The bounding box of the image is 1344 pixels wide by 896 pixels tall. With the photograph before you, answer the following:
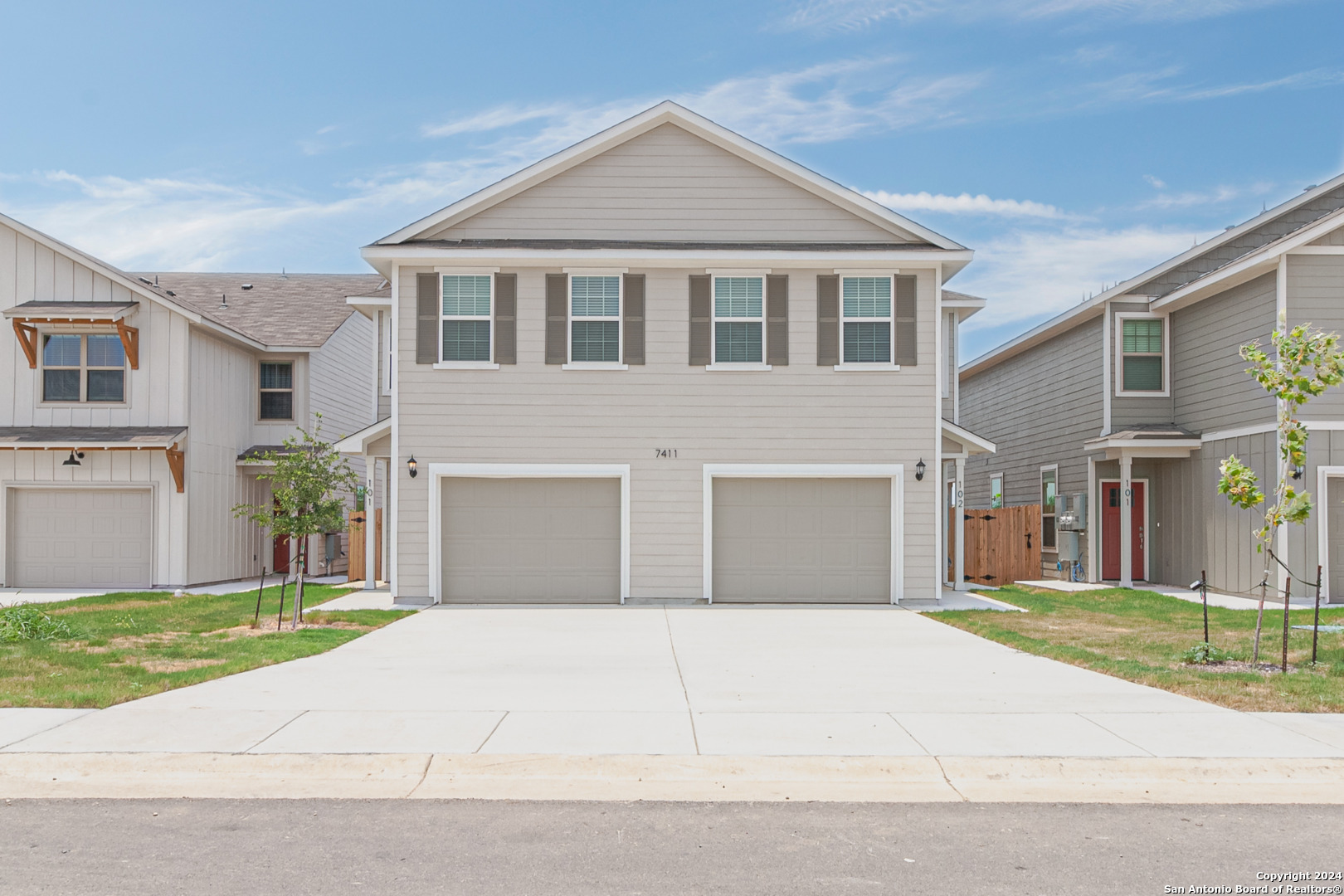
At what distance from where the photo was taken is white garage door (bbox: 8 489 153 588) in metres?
21.3

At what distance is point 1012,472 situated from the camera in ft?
97.4

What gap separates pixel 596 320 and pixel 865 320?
15.1 ft

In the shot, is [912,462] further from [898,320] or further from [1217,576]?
[1217,576]

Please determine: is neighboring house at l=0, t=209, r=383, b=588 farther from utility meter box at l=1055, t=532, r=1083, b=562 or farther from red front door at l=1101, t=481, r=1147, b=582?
red front door at l=1101, t=481, r=1147, b=582

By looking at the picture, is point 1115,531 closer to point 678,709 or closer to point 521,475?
point 521,475

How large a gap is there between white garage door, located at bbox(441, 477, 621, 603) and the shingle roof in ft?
20.4

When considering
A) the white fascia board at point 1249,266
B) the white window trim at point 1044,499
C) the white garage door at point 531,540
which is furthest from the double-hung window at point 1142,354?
the white garage door at point 531,540

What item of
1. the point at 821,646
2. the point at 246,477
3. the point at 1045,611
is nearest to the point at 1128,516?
the point at 1045,611

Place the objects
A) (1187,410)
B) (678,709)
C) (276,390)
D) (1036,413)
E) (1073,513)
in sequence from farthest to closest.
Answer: (1036,413), (276,390), (1073,513), (1187,410), (678,709)

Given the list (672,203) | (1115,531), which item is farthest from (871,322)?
(1115,531)

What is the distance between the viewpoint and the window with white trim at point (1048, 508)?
2616cm

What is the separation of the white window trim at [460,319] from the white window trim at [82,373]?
24.5 ft

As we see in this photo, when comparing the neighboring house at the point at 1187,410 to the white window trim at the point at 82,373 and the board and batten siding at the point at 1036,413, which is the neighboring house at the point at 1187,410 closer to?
the board and batten siding at the point at 1036,413

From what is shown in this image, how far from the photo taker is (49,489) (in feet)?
69.8
